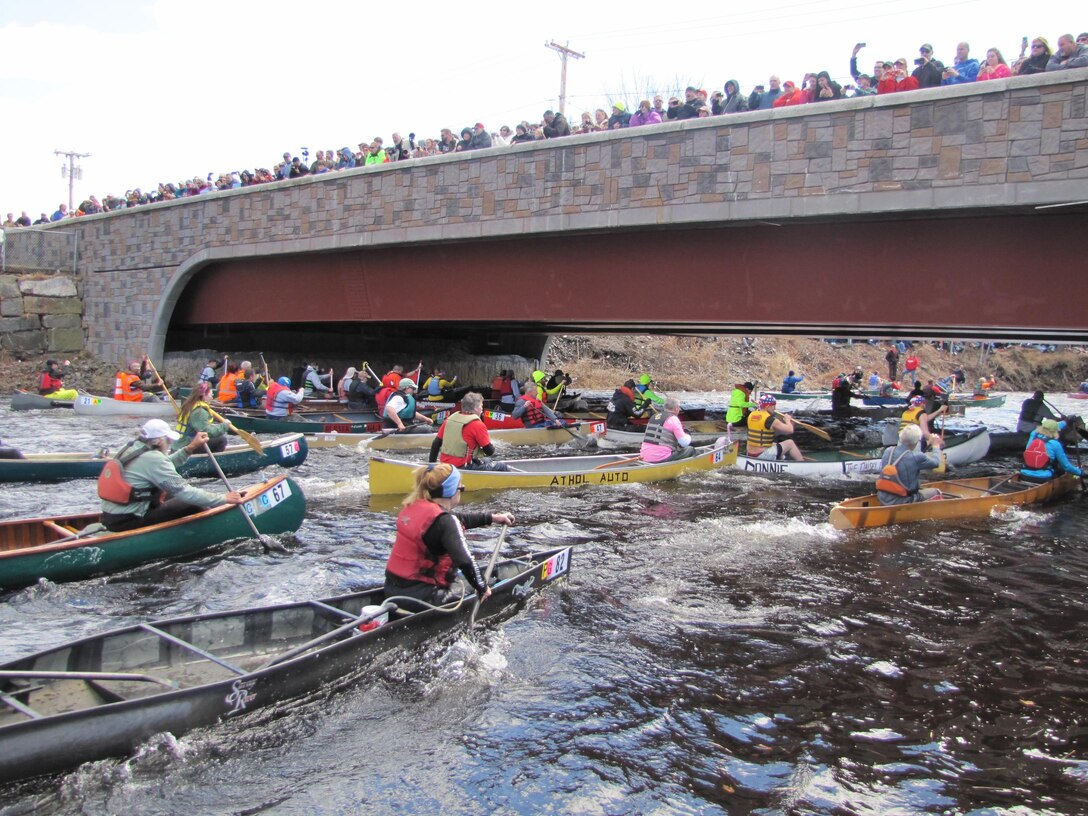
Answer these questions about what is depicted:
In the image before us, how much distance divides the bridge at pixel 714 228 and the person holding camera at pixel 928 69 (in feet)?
3.45

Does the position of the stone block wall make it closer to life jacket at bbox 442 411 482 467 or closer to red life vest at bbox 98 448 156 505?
life jacket at bbox 442 411 482 467

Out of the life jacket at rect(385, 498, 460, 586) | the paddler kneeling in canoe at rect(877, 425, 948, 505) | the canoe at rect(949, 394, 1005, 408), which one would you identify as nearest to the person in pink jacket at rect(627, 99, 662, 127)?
the paddler kneeling in canoe at rect(877, 425, 948, 505)

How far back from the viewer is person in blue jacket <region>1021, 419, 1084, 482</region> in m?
14.2

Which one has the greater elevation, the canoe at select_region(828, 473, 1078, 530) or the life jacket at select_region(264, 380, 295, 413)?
the life jacket at select_region(264, 380, 295, 413)

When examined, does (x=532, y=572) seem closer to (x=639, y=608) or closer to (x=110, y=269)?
(x=639, y=608)

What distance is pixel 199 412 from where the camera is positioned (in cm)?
1364

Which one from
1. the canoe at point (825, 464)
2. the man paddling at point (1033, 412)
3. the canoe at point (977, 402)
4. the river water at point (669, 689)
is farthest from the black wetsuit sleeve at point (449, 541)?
the canoe at point (977, 402)

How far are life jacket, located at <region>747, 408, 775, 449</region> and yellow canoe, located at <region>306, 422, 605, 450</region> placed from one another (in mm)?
4392

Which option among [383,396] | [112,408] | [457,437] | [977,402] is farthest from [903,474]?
[977,402]

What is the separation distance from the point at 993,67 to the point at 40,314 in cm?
3034

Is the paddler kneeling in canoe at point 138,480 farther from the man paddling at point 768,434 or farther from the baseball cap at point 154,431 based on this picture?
the man paddling at point 768,434

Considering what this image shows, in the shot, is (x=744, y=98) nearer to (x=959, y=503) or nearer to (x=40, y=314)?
(x=959, y=503)

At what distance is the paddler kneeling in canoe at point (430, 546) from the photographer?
277 inches

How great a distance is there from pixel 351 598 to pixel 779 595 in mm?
4541
